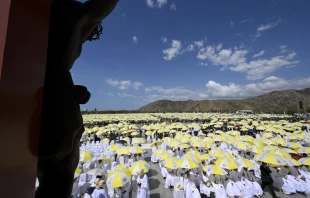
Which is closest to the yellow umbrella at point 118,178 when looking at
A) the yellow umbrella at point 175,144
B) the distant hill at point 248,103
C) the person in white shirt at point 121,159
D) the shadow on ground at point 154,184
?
the shadow on ground at point 154,184

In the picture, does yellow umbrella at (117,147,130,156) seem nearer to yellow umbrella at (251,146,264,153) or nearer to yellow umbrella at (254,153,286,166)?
yellow umbrella at (254,153,286,166)

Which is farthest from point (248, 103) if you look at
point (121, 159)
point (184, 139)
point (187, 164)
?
point (187, 164)

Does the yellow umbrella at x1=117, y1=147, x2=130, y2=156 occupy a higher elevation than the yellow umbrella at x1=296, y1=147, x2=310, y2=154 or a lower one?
lower

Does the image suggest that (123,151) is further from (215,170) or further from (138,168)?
(215,170)

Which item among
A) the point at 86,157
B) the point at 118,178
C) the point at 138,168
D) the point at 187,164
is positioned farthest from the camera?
the point at 86,157

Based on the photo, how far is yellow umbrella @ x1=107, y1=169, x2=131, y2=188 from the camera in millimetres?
6026

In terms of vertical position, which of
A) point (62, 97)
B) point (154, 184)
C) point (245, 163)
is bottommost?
point (154, 184)

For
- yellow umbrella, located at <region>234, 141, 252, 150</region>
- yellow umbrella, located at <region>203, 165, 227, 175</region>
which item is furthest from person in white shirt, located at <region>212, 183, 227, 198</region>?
yellow umbrella, located at <region>234, 141, 252, 150</region>

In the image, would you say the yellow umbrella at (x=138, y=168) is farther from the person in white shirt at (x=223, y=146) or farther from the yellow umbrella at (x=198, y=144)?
the person in white shirt at (x=223, y=146)

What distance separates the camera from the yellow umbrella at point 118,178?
6.03 metres

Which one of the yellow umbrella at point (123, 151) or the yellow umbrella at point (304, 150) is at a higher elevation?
the yellow umbrella at point (304, 150)

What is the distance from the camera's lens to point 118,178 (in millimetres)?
6160

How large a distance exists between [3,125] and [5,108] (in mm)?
81

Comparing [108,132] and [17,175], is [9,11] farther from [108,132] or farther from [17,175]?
[108,132]
